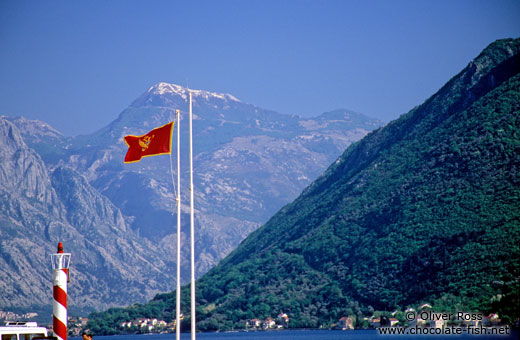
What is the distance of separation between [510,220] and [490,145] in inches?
1530

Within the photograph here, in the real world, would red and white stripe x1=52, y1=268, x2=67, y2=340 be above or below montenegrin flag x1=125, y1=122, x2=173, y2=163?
below

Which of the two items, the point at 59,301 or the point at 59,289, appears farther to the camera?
the point at 59,301

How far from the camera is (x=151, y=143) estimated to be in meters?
46.5

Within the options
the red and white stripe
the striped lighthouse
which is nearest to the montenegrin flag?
the striped lighthouse

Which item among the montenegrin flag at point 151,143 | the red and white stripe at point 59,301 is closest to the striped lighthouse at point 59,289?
the red and white stripe at point 59,301

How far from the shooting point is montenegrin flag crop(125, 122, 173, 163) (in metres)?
45.8

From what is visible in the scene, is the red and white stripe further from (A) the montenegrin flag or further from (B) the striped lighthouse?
(A) the montenegrin flag

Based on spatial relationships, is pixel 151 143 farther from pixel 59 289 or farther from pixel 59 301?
pixel 59 301

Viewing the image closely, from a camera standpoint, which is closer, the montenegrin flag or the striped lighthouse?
the striped lighthouse

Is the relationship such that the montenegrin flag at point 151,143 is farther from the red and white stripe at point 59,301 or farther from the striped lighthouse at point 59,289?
the red and white stripe at point 59,301

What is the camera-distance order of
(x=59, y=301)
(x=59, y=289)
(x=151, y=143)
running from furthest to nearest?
(x=151, y=143) → (x=59, y=301) → (x=59, y=289)

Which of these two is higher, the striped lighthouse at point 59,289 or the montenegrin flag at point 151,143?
the montenegrin flag at point 151,143

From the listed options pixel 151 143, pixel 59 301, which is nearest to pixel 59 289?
pixel 59 301

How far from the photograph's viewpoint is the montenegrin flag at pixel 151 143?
150 ft
